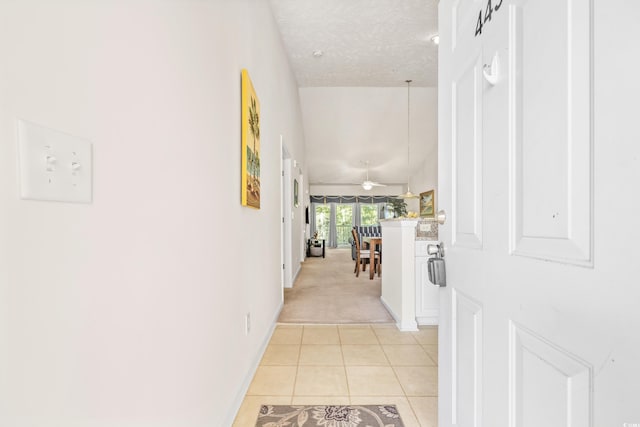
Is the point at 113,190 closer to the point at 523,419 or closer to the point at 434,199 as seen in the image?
the point at 523,419

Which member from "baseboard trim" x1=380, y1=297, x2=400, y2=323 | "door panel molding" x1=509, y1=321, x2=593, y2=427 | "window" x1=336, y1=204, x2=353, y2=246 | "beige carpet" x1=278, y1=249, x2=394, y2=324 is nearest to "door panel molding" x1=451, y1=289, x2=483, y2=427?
"door panel molding" x1=509, y1=321, x2=593, y2=427

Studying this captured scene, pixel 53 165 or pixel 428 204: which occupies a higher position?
pixel 428 204

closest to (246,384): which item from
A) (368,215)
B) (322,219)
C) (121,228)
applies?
(121,228)

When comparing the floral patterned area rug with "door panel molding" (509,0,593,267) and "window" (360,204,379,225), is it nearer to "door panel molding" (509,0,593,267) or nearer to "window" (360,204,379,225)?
"door panel molding" (509,0,593,267)

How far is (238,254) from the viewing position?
1.86 metres

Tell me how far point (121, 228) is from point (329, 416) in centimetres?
149

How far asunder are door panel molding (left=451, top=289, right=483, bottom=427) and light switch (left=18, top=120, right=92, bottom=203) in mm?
1010

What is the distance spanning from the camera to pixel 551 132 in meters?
0.62

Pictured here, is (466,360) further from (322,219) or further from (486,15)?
(322,219)

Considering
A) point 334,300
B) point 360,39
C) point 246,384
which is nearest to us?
point 246,384

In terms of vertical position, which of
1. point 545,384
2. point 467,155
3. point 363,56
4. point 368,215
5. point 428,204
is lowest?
point 545,384

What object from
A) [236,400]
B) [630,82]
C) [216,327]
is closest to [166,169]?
[216,327]

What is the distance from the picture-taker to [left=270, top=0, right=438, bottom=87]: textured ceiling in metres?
3.34

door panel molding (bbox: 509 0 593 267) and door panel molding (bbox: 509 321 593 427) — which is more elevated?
door panel molding (bbox: 509 0 593 267)
